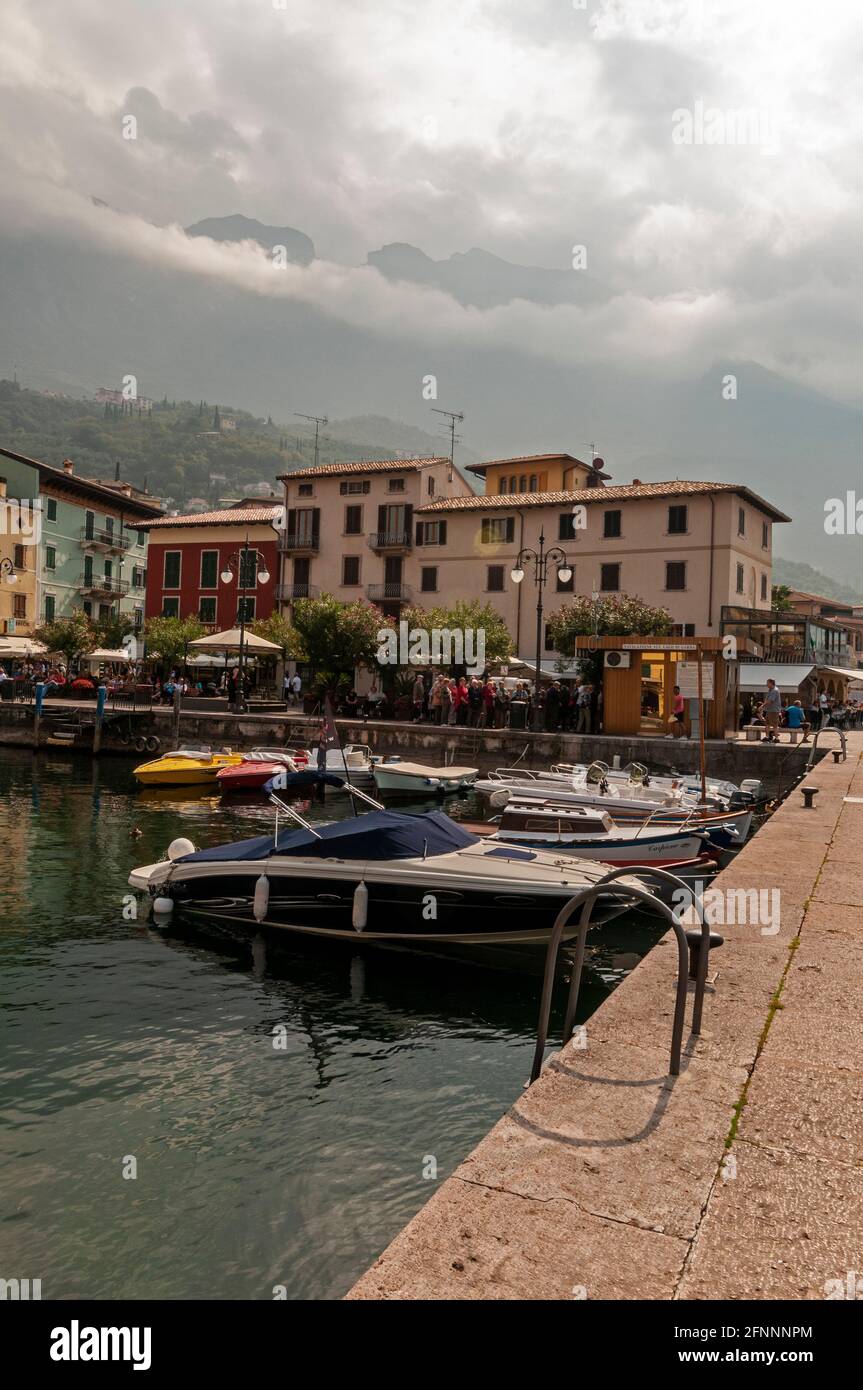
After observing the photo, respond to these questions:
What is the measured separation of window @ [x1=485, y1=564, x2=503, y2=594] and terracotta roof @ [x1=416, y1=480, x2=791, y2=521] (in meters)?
3.26

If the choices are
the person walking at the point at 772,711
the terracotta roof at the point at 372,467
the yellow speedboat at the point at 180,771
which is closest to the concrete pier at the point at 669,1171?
the yellow speedboat at the point at 180,771

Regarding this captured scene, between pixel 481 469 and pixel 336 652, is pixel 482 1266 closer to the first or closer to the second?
pixel 336 652

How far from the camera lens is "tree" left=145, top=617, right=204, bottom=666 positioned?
168 ft

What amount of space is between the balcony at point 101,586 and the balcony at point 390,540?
2459cm

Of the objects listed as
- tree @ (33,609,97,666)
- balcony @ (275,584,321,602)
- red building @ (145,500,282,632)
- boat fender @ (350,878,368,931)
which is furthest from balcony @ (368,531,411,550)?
boat fender @ (350,878,368,931)

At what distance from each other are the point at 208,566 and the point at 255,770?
3586 cm

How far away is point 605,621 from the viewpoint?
4006 cm

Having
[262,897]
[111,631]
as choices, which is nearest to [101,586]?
[111,631]

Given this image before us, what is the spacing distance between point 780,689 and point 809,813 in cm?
2167

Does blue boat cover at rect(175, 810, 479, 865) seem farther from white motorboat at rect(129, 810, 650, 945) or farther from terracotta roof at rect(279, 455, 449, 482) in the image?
terracotta roof at rect(279, 455, 449, 482)

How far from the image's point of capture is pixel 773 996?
6078mm

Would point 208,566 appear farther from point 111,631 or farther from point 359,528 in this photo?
point 359,528

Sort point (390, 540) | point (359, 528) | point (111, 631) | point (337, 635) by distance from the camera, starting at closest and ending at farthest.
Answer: point (337, 635)
point (390, 540)
point (359, 528)
point (111, 631)

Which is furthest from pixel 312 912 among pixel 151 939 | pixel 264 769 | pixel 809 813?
pixel 264 769
